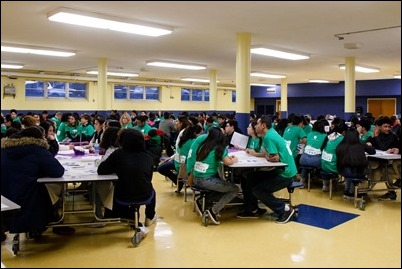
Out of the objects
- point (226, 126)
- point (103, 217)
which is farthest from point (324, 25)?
point (103, 217)

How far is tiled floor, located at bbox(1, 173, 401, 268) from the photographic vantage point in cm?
297

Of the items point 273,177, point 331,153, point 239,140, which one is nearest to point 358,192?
point 331,153

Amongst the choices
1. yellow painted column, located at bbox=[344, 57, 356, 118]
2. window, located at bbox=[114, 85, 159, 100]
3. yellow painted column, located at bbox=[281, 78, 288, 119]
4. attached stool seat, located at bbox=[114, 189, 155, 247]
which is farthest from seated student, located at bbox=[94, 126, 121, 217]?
yellow painted column, located at bbox=[281, 78, 288, 119]

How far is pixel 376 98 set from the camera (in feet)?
54.5

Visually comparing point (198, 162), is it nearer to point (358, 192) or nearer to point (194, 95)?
point (358, 192)

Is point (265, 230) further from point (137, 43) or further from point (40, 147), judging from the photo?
point (137, 43)

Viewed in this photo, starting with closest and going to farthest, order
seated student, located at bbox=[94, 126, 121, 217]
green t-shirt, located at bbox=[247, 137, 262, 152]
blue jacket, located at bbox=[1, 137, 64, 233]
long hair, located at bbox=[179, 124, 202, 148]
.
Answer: blue jacket, located at bbox=[1, 137, 64, 233] → seated student, located at bbox=[94, 126, 121, 217] → long hair, located at bbox=[179, 124, 202, 148] → green t-shirt, located at bbox=[247, 137, 262, 152]

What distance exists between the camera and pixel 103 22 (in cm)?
550

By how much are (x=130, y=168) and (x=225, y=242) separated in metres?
1.19

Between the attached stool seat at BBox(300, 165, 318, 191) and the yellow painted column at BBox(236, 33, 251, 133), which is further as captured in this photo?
the yellow painted column at BBox(236, 33, 251, 133)

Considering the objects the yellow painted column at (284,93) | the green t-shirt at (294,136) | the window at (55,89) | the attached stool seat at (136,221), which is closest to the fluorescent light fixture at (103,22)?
the attached stool seat at (136,221)

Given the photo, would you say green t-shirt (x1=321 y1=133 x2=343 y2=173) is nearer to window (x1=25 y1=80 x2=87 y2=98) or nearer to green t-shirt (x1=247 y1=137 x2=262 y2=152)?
green t-shirt (x1=247 y1=137 x2=262 y2=152)

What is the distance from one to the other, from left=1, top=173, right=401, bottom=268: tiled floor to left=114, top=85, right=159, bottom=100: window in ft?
38.7

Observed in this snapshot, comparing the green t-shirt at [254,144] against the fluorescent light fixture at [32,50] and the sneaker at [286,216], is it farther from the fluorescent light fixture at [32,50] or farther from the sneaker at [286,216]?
the fluorescent light fixture at [32,50]
